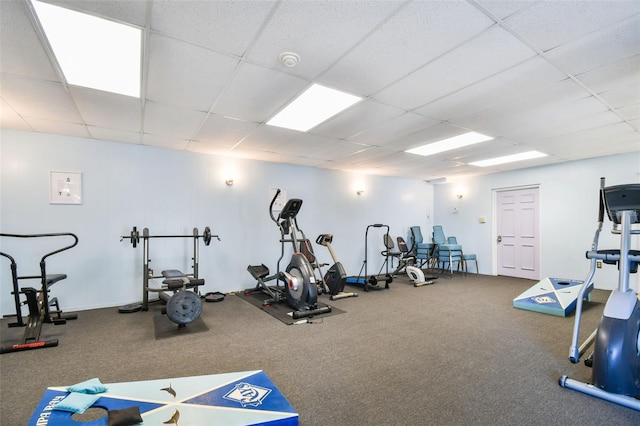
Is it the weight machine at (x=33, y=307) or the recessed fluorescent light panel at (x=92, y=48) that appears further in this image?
the weight machine at (x=33, y=307)

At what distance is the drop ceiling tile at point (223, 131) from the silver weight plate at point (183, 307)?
7.31ft

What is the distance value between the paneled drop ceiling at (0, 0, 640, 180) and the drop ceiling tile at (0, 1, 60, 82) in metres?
0.01

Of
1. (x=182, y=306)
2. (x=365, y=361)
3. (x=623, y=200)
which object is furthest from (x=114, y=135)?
(x=623, y=200)

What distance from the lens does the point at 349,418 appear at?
199 cm

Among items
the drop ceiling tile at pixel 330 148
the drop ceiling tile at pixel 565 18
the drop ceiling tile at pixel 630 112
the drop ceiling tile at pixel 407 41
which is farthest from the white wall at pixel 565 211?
the drop ceiling tile at pixel 407 41

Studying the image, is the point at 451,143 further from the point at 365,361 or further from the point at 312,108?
the point at 365,361

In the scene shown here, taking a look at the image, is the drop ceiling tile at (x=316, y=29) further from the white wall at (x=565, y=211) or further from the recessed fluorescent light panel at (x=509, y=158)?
the white wall at (x=565, y=211)

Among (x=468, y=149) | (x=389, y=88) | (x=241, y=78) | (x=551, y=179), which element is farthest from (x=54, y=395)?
(x=551, y=179)

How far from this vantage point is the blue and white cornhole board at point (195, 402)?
4.42 ft

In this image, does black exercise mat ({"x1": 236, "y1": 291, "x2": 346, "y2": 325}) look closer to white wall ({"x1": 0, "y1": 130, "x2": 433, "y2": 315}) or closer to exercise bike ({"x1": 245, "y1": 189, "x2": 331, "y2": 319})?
exercise bike ({"x1": 245, "y1": 189, "x2": 331, "y2": 319})

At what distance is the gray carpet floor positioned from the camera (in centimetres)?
208

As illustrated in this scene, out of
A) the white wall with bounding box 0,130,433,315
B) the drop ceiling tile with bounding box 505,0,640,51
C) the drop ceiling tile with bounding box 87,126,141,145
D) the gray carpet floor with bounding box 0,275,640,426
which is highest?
the drop ceiling tile with bounding box 505,0,640,51

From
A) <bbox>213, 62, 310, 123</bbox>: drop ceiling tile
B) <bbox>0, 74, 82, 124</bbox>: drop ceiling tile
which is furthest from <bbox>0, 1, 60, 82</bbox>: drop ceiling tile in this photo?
<bbox>213, 62, 310, 123</bbox>: drop ceiling tile

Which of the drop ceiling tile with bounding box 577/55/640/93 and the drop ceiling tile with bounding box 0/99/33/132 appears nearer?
the drop ceiling tile with bounding box 577/55/640/93
